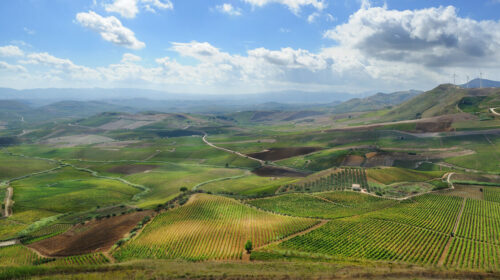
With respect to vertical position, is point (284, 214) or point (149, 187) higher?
point (284, 214)

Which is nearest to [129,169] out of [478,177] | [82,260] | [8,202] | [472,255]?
[8,202]

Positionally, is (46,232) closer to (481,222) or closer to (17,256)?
(17,256)

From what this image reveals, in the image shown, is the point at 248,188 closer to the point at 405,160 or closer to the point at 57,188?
the point at 57,188

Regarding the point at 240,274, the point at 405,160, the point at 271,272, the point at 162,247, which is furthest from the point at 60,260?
the point at 405,160

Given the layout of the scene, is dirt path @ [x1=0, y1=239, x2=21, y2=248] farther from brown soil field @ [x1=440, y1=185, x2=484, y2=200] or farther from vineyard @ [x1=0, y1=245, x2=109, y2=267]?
brown soil field @ [x1=440, y1=185, x2=484, y2=200]

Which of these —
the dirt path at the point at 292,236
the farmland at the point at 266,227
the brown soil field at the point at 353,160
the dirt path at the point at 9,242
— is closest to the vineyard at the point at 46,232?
the farmland at the point at 266,227

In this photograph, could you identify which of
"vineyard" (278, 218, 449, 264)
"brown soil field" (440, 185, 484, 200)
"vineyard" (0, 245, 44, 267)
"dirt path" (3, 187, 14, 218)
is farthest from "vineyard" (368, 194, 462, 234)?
"dirt path" (3, 187, 14, 218)

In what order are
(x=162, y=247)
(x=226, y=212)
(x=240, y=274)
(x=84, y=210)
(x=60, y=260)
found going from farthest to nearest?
(x=84, y=210) < (x=226, y=212) < (x=162, y=247) < (x=60, y=260) < (x=240, y=274)

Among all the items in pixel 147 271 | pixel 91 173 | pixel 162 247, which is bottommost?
pixel 91 173
